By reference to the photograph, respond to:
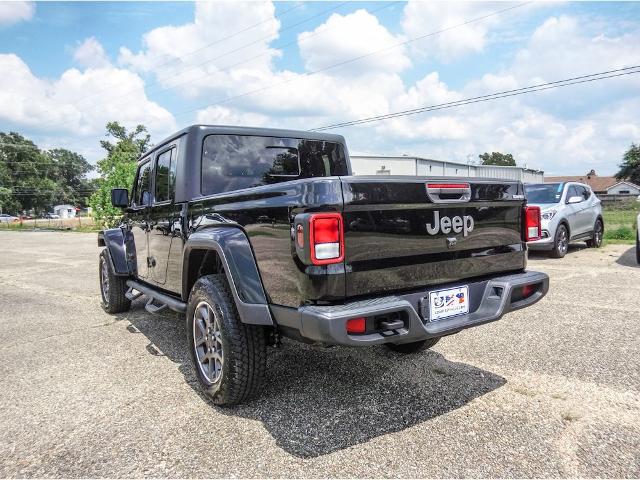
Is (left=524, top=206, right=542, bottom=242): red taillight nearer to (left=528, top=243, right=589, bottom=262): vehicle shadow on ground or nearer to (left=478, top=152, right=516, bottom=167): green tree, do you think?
(left=528, top=243, right=589, bottom=262): vehicle shadow on ground

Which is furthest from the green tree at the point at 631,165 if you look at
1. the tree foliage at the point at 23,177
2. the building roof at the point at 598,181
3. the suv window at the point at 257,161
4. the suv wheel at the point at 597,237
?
the tree foliage at the point at 23,177

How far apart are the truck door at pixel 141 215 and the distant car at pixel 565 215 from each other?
7266 mm

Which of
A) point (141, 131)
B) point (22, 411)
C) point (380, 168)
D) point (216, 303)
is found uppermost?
point (141, 131)

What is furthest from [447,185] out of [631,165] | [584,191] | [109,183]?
[631,165]

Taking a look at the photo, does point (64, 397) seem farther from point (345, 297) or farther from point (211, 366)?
point (345, 297)

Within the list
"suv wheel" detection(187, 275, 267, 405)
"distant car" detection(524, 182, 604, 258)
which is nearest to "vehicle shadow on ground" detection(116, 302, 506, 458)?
"suv wheel" detection(187, 275, 267, 405)

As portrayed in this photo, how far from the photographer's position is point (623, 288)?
21.7 ft

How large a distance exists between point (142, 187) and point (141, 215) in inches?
17.4

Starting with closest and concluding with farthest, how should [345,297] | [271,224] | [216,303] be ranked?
[345,297], [271,224], [216,303]

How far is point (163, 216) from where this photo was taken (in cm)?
424

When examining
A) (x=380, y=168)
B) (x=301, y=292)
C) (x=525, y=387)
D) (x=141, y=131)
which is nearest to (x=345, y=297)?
(x=301, y=292)

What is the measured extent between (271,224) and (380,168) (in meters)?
34.8

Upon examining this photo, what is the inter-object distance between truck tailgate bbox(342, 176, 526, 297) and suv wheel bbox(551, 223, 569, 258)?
7.28m

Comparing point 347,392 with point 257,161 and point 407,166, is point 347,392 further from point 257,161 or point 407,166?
point 407,166
